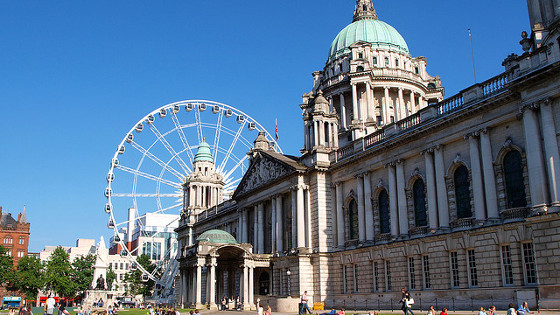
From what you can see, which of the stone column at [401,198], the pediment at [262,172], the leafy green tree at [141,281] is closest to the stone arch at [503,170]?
the stone column at [401,198]

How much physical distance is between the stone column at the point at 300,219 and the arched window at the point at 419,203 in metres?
13.2

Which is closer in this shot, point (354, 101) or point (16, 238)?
point (354, 101)

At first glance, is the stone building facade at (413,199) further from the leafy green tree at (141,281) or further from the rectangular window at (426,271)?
the leafy green tree at (141,281)

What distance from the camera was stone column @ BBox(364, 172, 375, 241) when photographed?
47.0 metres

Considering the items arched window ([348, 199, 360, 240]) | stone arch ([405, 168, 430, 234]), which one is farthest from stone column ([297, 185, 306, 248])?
stone arch ([405, 168, 430, 234])

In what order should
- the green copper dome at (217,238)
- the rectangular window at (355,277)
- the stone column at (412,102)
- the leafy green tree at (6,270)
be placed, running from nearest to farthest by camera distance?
the rectangular window at (355,277)
the green copper dome at (217,238)
the stone column at (412,102)
the leafy green tree at (6,270)

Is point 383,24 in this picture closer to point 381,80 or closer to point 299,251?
point 381,80

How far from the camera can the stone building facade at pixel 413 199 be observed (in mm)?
32094

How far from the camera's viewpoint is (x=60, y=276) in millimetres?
109312

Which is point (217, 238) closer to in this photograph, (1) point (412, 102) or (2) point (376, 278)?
(2) point (376, 278)

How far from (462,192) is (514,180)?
475 centimetres

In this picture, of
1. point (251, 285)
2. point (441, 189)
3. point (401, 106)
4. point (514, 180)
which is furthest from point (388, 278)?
point (401, 106)

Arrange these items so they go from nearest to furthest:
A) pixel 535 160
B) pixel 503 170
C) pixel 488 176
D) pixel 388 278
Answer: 1. pixel 535 160
2. pixel 503 170
3. pixel 488 176
4. pixel 388 278

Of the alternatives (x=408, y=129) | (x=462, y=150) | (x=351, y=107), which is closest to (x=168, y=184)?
(x=351, y=107)
